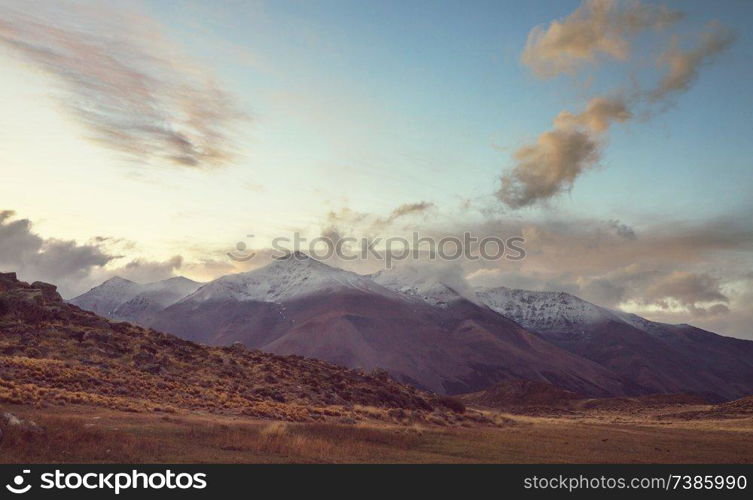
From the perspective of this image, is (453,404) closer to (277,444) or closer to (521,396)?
(277,444)

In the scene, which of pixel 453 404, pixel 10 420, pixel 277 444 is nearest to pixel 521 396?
pixel 453 404

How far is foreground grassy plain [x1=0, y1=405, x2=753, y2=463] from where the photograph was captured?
23.5 m

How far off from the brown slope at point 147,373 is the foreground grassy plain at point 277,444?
17.3 feet

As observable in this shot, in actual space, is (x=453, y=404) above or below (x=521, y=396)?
above

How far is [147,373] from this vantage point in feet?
179

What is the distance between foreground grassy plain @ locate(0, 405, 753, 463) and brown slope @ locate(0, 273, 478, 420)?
5274 mm

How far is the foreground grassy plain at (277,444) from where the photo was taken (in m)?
23.5

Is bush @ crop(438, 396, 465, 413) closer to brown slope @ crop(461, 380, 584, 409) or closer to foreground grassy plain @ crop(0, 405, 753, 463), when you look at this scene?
foreground grassy plain @ crop(0, 405, 753, 463)

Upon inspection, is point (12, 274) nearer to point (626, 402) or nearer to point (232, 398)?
point (232, 398)

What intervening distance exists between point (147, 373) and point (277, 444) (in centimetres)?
2983
